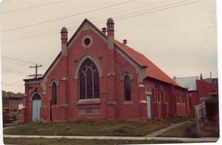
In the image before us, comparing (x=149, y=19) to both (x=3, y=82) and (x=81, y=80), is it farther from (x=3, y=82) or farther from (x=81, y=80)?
(x=3, y=82)

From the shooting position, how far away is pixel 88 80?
7.08 m

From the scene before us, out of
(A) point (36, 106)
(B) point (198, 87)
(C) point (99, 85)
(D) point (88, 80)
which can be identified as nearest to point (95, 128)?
(C) point (99, 85)

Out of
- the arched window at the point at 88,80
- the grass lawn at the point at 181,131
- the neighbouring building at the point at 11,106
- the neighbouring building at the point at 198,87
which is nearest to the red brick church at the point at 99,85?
the arched window at the point at 88,80

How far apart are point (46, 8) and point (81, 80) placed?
139 centimetres

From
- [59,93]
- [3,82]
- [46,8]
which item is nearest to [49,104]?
[59,93]

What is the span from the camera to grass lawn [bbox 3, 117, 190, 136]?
6.10 meters

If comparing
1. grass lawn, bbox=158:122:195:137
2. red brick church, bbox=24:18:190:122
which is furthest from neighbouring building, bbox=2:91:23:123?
grass lawn, bbox=158:122:195:137

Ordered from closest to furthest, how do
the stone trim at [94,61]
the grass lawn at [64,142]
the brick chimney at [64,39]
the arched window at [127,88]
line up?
the grass lawn at [64,142]
the brick chimney at [64,39]
the arched window at [127,88]
the stone trim at [94,61]

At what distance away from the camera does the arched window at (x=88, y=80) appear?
6.84 meters

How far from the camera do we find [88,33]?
22.6 ft

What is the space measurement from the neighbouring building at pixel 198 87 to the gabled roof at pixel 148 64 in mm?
157

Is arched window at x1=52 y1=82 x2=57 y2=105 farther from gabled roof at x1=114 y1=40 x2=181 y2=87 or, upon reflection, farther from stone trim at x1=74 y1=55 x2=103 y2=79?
gabled roof at x1=114 y1=40 x2=181 y2=87

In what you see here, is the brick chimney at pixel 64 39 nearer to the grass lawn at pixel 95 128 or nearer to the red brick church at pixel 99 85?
the red brick church at pixel 99 85

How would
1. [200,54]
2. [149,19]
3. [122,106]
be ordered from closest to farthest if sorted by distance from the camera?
[200,54]
[149,19]
[122,106]
